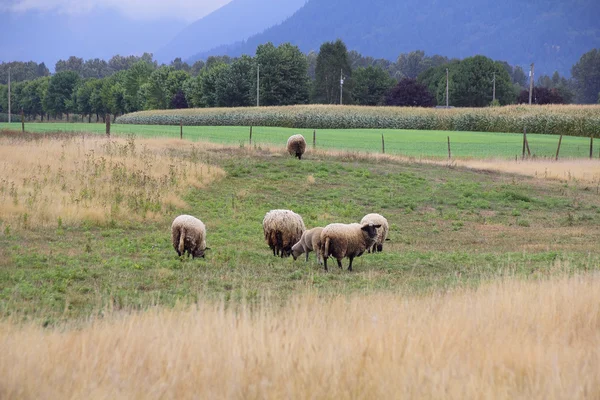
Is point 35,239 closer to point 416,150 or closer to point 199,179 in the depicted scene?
point 199,179

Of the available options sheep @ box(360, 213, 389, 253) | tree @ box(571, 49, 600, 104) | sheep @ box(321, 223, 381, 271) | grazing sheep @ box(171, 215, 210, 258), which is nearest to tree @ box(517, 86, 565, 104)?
tree @ box(571, 49, 600, 104)

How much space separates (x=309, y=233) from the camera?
16.5 m

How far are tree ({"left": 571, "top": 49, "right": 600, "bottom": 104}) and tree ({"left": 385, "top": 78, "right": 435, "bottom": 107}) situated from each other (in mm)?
91052

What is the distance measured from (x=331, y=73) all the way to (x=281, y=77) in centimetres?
1741

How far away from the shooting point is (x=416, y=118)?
8100 centimetres

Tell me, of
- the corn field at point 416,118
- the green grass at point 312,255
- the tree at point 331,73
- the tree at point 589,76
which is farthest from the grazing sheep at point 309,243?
the tree at point 589,76

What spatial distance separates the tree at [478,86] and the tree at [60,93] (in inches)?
2968

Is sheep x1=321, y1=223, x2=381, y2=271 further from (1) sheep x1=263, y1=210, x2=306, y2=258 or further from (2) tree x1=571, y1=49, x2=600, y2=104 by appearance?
(2) tree x1=571, y1=49, x2=600, y2=104

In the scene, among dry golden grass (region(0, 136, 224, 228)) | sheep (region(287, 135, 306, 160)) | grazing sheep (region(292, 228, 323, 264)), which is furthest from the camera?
sheep (region(287, 135, 306, 160))

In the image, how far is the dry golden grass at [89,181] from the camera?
20.3 meters

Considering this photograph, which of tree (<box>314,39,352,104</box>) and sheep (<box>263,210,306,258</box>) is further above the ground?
tree (<box>314,39,352,104</box>)

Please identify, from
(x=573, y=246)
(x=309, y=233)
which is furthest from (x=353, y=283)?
(x=573, y=246)

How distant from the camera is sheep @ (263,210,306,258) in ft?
56.9

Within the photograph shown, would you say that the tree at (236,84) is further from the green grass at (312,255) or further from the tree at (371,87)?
the green grass at (312,255)
